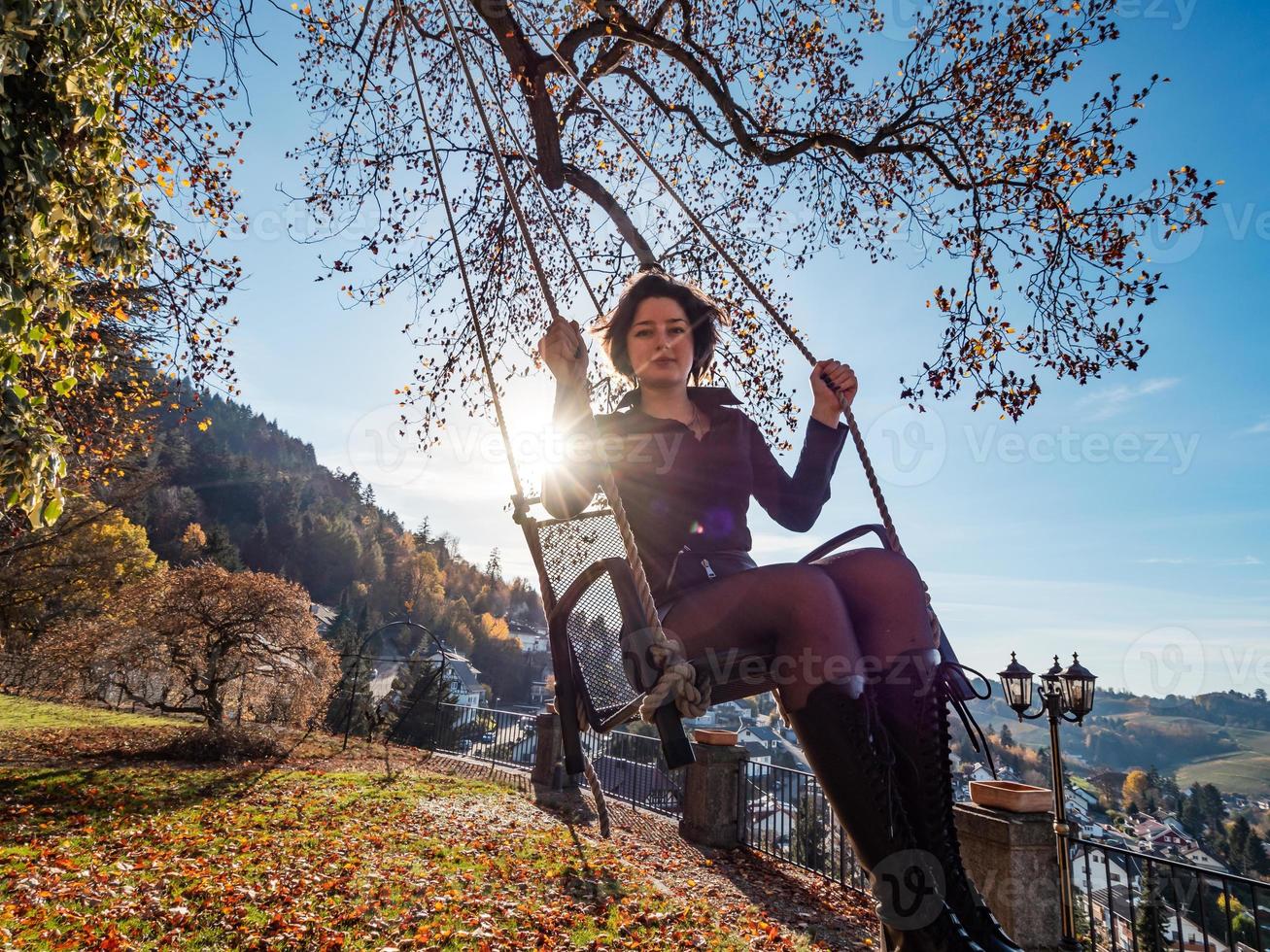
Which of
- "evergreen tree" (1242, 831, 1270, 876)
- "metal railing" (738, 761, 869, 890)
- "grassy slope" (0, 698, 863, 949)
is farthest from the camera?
"evergreen tree" (1242, 831, 1270, 876)

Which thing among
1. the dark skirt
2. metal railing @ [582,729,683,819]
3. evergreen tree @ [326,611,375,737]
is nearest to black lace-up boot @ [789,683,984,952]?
the dark skirt

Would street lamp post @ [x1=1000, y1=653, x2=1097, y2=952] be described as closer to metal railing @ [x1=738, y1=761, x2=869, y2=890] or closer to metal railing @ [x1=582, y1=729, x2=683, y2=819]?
metal railing @ [x1=738, y1=761, x2=869, y2=890]

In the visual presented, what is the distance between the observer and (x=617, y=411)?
2.14 meters

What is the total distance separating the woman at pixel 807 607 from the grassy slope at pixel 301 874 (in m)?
4.30

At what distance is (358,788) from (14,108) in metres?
9.81

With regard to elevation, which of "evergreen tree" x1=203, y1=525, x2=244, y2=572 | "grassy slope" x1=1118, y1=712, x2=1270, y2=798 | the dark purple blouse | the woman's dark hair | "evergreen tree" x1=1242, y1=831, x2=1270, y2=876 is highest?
"evergreen tree" x1=203, y1=525, x2=244, y2=572

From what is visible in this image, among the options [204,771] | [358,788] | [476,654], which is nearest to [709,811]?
[358,788]

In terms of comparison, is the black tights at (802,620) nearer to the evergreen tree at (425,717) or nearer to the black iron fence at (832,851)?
the black iron fence at (832,851)

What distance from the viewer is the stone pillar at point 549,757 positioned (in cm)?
1148

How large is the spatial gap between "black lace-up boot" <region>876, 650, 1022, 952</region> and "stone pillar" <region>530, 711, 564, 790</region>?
1075 centimetres

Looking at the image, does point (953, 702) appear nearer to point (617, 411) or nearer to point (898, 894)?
point (898, 894)

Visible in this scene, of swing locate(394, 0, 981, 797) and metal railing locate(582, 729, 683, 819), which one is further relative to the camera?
metal railing locate(582, 729, 683, 819)

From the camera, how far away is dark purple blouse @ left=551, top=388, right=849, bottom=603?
6.07 feet

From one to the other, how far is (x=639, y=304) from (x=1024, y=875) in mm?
6103
